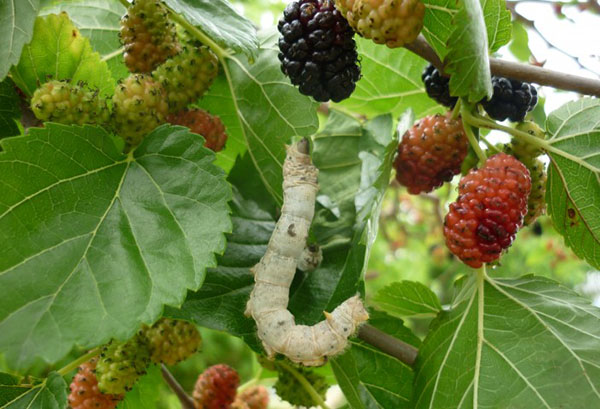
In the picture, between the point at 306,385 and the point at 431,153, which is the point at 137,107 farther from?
the point at 306,385

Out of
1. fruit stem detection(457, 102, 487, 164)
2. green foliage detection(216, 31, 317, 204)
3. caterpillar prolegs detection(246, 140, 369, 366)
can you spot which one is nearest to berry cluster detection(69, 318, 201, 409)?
caterpillar prolegs detection(246, 140, 369, 366)

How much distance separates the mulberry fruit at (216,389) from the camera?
1081mm

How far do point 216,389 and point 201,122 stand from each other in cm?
49

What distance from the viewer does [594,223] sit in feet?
2.55

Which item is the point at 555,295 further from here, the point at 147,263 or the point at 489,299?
the point at 147,263

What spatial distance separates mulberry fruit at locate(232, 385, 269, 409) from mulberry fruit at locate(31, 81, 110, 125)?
2.21ft

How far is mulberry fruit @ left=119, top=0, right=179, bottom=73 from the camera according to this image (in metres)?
0.79

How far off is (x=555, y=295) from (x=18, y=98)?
2.43 feet

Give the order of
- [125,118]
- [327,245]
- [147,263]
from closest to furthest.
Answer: [147,263] < [125,118] < [327,245]

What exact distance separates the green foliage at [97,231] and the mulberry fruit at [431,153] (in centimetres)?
31

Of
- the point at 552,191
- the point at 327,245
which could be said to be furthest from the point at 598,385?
the point at 327,245

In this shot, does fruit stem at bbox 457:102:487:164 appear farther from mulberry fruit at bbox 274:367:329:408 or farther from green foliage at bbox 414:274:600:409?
mulberry fruit at bbox 274:367:329:408

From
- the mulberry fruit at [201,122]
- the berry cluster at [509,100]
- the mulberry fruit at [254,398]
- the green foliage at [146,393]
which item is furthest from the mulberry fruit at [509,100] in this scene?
the mulberry fruit at [254,398]

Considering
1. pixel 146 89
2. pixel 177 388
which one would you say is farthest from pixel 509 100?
pixel 177 388
